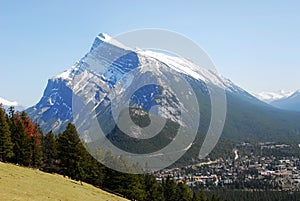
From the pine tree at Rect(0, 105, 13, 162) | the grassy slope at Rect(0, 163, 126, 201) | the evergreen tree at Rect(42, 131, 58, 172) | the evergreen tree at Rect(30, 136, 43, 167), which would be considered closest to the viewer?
the grassy slope at Rect(0, 163, 126, 201)

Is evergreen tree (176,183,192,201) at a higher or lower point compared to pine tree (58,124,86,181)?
lower

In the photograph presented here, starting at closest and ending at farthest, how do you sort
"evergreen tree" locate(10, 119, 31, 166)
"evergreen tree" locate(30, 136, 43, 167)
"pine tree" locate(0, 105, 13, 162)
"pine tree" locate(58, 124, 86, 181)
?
"pine tree" locate(0, 105, 13, 162)
"pine tree" locate(58, 124, 86, 181)
"evergreen tree" locate(10, 119, 31, 166)
"evergreen tree" locate(30, 136, 43, 167)

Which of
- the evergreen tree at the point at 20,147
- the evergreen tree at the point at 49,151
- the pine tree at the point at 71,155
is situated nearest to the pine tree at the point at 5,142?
the evergreen tree at the point at 20,147

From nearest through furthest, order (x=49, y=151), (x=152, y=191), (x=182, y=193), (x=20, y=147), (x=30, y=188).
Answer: (x=30, y=188), (x=20, y=147), (x=152, y=191), (x=182, y=193), (x=49, y=151)

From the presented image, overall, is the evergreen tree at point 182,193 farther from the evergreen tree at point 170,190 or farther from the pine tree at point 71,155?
the pine tree at point 71,155

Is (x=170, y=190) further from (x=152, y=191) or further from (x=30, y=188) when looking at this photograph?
(x=30, y=188)

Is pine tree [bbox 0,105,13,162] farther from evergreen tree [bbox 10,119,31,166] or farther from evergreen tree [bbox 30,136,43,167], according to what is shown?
evergreen tree [bbox 30,136,43,167]

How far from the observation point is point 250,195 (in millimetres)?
198625

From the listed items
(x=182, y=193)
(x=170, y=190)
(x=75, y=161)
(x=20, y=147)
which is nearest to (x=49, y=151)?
(x=20, y=147)

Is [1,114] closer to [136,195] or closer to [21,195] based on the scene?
[136,195]

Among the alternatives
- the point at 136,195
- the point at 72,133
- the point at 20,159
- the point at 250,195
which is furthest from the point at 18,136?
the point at 250,195

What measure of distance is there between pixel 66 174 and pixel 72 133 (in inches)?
338

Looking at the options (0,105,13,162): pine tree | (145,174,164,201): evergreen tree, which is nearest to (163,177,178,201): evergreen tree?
(145,174,164,201): evergreen tree

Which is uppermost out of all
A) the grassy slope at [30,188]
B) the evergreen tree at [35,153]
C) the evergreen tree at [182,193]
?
the evergreen tree at [35,153]
